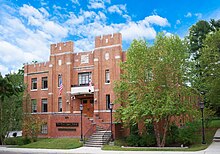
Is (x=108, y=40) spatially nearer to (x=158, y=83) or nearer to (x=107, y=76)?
(x=107, y=76)

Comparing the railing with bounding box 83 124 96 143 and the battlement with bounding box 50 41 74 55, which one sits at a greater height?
the battlement with bounding box 50 41 74 55

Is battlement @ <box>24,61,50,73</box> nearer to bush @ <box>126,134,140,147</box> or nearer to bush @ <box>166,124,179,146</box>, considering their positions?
bush @ <box>126,134,140,147</box>

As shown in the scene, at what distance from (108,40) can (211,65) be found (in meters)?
11.0

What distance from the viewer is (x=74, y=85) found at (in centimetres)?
3306

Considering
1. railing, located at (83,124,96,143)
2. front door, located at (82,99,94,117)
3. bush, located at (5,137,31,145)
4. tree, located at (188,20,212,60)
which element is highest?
tree, located at (188,20,212,60)

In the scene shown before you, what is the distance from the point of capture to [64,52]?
112 feet

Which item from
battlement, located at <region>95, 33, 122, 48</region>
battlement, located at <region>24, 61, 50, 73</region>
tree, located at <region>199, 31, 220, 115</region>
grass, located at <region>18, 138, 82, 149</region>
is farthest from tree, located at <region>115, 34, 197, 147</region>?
battlement, located at <region>24, 61, 50, 73</region>

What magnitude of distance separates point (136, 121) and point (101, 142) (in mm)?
3848

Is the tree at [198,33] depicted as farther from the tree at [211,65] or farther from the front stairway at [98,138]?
the front stairway at [98,138]

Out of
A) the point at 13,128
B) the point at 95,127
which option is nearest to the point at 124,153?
the point at 95,127

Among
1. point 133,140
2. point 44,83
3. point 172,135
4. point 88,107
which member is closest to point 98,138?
point 133,140

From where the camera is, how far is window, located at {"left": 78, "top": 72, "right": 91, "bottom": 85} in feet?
107

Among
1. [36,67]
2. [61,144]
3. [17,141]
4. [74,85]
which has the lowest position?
[17,141]

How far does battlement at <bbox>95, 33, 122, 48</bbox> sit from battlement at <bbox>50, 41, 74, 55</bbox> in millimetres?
3726
